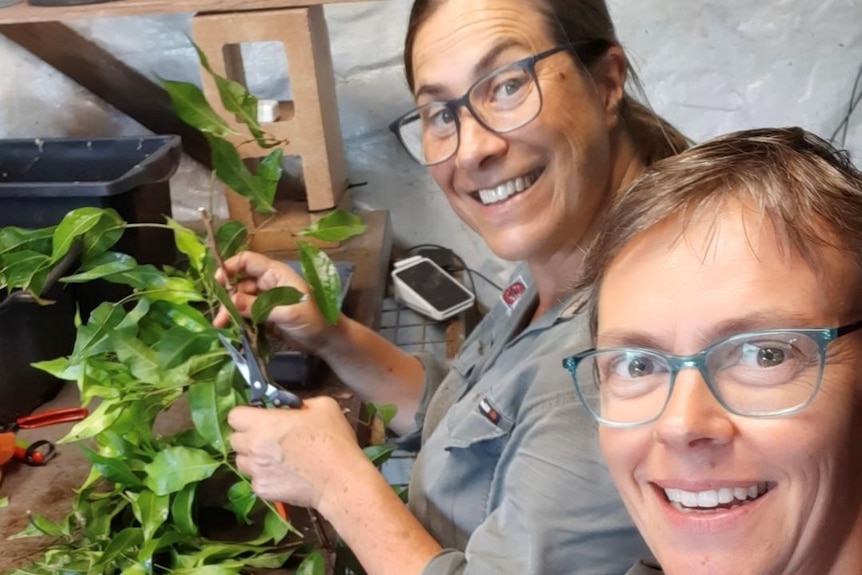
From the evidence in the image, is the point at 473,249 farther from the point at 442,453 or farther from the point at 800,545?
the point at 800,545

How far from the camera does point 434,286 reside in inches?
63.1

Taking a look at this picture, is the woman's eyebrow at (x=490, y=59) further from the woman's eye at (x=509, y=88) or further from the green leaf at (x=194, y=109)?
the green leaf at (x=194, y=109)

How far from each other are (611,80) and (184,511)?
0.58 meters

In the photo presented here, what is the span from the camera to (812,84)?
5.38 feet

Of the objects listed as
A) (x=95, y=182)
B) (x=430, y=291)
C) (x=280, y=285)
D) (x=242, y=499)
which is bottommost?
(x=430, y=291)

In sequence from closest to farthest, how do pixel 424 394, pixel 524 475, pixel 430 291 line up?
pixel 524 475
pixel 424 394
pixel 430 291

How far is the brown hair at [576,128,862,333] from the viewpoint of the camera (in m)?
0.60

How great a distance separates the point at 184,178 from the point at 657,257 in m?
1.27

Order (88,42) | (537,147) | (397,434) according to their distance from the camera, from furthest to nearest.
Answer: (88,42), (397,434), (537,147)

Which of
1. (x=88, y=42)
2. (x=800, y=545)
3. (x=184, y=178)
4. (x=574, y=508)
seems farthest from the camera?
(x=184, y=178)

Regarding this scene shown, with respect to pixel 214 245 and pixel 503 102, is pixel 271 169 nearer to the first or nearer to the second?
pixel 214 245

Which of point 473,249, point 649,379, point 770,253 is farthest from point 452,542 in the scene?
point 473,249

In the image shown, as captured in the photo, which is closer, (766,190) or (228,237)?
(766,190)

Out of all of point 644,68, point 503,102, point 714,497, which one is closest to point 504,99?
point 503,102
